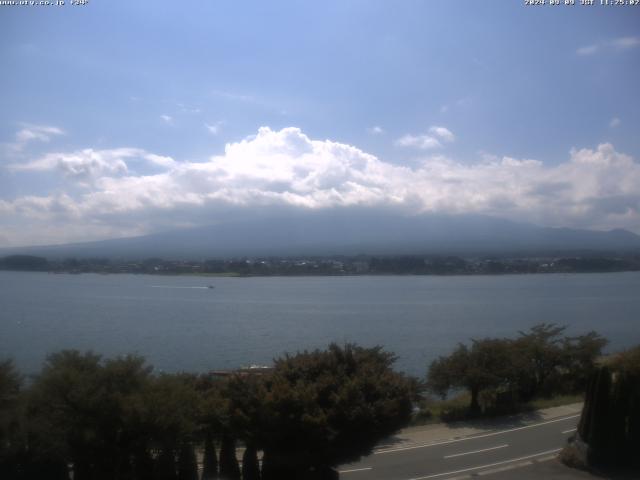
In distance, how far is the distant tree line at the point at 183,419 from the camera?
682 centimetres

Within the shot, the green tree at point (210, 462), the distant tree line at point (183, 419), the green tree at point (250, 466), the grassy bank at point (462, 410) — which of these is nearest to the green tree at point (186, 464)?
the distant tree line at point (183, 419)

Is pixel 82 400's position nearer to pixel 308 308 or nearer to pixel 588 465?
pixel 588 465

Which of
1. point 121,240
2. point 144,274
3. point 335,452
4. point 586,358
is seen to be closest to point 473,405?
point 586,358

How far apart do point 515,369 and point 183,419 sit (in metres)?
11.0

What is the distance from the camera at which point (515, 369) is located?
15.5 m

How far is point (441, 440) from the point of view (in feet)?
37.4

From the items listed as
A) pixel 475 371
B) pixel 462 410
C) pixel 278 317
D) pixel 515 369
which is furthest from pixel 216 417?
pixel 278 317

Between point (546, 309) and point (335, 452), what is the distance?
36.4 meters

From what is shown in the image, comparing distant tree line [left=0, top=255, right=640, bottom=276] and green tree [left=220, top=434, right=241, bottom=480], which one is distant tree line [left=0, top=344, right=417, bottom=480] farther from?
distant tree line [left=0, top=255, right=640, bottom=276]

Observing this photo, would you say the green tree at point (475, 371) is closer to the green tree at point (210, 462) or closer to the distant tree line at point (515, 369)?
the distant tree line at point (515, 369)

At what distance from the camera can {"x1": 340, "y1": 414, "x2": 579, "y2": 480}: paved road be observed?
903 centimetres

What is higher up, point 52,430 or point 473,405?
point 52,430

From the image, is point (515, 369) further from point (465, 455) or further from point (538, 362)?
point (465, 455)

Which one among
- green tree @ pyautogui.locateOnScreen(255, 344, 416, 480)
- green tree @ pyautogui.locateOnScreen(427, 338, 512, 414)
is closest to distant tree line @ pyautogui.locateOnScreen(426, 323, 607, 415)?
green tree @ pyautogui.locateOnScreen(427, 338, 512, 414)
